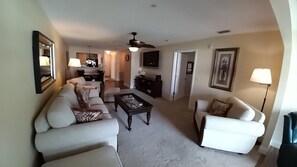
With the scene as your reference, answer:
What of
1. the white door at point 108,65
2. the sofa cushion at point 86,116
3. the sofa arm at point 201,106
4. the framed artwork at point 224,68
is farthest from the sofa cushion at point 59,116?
the white door at point 108,65

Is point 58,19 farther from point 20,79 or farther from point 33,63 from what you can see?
point 20,79

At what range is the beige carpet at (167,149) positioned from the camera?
2057 mm

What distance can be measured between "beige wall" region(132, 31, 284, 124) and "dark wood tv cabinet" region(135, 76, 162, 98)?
69.2 inches

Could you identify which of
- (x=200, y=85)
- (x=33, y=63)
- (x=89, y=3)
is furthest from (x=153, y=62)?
(x=33, y=63)

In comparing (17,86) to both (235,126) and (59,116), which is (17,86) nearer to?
(59,116)

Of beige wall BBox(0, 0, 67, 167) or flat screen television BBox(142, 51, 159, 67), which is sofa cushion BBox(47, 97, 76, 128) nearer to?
beige wall BBox(0, 0, 67, 167)

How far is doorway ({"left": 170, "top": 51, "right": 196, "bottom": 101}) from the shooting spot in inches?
202

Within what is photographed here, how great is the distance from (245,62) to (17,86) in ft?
12.9

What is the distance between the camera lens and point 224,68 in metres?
3.41

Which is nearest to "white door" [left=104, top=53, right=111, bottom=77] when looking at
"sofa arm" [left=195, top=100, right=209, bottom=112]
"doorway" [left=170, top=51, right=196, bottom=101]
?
"doorway" [left=170, top=51, right=196, bottom=101]

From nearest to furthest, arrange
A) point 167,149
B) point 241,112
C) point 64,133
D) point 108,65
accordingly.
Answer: point 64,133 → point 241,112 → point 167,149 → point 108,65

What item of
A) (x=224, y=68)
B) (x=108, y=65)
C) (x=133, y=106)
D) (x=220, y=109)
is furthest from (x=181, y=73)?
(x=108, y=65)

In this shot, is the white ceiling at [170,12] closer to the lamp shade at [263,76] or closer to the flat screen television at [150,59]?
the lamp shade at [263,76]

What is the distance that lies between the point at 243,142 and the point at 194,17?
7.52ft
